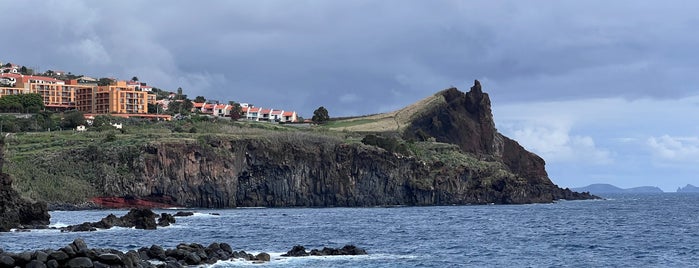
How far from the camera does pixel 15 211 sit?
83.0 metres

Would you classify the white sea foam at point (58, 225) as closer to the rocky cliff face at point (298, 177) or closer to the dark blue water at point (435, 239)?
the dark blue water at point (435, 239)

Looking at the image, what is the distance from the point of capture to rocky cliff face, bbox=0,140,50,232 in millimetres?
79787

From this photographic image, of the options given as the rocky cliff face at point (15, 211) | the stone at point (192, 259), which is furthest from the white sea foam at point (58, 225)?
the stone at point (192, 259)

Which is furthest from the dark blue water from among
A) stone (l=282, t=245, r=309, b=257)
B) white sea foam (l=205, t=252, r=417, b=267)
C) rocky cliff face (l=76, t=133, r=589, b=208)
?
rocky cliff face (l=76, t=133, r=589, b=208)

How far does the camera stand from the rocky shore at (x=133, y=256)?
4369cm

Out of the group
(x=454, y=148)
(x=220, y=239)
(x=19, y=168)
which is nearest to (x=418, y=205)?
(x=454, y=148)

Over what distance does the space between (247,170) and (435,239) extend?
82.2 m

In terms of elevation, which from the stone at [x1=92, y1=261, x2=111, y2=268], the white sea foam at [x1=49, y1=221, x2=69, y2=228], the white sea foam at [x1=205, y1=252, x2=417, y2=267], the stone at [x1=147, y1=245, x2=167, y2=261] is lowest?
the white sea foam at [x1=205, y1=252, x2=417, y2=267]

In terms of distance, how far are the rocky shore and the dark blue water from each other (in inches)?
59.2

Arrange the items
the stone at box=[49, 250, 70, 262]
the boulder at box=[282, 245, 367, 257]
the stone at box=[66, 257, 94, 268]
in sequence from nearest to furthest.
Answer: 1. the stone at box=[66, 257, 94, 268]
2. the stone at box=[49, 250, 70, 262]
3. the boulder at box=[282, 245, 367, 257]

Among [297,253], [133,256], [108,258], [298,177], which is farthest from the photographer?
[298,177]

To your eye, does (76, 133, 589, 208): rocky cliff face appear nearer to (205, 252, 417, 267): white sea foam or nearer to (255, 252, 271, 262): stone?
(205, 252, 417, 267): white sea foam

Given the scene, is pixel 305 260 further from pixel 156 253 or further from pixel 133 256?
pixel 133 256

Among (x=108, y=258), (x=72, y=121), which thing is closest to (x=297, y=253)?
(x=108, y=258)
